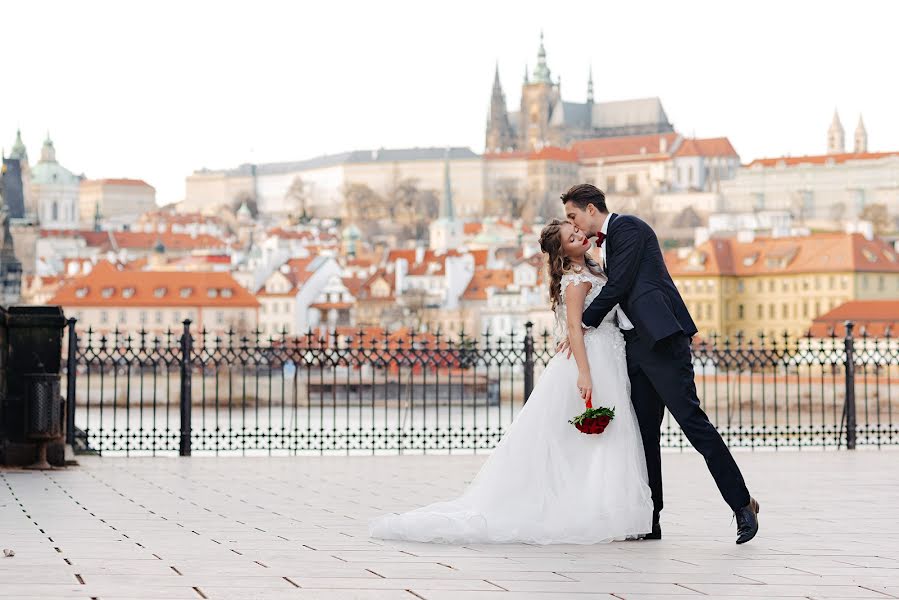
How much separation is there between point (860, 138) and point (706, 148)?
24.6m

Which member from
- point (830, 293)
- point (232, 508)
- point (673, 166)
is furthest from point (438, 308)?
point (232, 508)

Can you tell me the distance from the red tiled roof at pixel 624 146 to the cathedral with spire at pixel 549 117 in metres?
7.97

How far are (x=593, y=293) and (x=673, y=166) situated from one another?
500 ft

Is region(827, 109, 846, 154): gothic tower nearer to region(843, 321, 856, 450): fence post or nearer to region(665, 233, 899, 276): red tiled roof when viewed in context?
region(665, 233, 899, 276): red tiled roof

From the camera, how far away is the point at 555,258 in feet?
23.8

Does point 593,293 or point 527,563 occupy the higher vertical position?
point 593,293

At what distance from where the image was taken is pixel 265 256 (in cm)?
11356

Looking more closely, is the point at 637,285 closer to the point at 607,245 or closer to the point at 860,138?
the point at 607,245

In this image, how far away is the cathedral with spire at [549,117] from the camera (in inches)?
6914

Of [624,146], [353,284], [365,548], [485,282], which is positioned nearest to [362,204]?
[624,146]

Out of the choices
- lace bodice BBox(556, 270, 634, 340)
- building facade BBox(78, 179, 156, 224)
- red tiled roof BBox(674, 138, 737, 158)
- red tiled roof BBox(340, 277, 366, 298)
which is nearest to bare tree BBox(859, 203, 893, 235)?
red tiled roof BBox(674, 138, 737, 158)

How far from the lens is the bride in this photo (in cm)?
678

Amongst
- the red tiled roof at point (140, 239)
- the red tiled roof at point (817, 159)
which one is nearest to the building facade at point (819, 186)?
the red tiled roof at point (817, 159)

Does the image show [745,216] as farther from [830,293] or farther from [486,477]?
[486,477]
